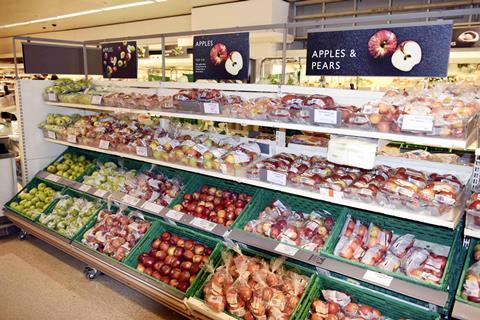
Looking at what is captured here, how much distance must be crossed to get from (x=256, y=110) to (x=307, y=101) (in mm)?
353

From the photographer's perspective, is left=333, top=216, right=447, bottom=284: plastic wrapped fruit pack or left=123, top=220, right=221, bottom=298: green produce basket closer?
left=333, top=216, right=447, bottom=284: plastic wrapped fruit pack

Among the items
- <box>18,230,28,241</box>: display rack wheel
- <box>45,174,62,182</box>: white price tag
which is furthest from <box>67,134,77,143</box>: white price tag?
<box>18,230,28,241</box>: display rack wheel

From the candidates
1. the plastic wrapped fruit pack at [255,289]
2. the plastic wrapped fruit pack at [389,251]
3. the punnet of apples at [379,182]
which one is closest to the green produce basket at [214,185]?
the punnet of apples at [379,182]

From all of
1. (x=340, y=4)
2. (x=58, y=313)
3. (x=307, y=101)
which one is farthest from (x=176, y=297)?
(x=340, y=4)

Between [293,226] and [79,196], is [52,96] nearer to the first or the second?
[79,196]

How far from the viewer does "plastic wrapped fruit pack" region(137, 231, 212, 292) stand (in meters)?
2.62

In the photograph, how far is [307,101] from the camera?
2318 mm

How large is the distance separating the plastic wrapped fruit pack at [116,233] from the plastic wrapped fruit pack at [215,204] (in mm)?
426

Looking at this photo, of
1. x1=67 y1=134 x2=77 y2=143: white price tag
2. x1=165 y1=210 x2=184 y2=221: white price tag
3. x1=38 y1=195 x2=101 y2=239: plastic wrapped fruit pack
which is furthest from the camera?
x1=67 y1=134 x2=77 y2=143: white price tag

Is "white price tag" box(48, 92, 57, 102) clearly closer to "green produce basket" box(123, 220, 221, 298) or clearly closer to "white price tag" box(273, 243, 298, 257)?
"green produce basket" box(123, 220, 221, 298)

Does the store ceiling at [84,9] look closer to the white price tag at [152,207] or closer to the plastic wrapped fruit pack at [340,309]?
the white price tag at [152,207]

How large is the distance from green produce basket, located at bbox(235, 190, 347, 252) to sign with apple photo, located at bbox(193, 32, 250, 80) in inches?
36.5

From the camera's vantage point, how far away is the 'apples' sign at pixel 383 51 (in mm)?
1965

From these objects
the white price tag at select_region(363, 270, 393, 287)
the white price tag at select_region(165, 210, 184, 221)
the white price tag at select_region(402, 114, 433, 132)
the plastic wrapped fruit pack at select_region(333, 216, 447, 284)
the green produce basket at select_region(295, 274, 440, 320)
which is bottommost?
the green produce basket at select_region(295, 274, 440, 320)
